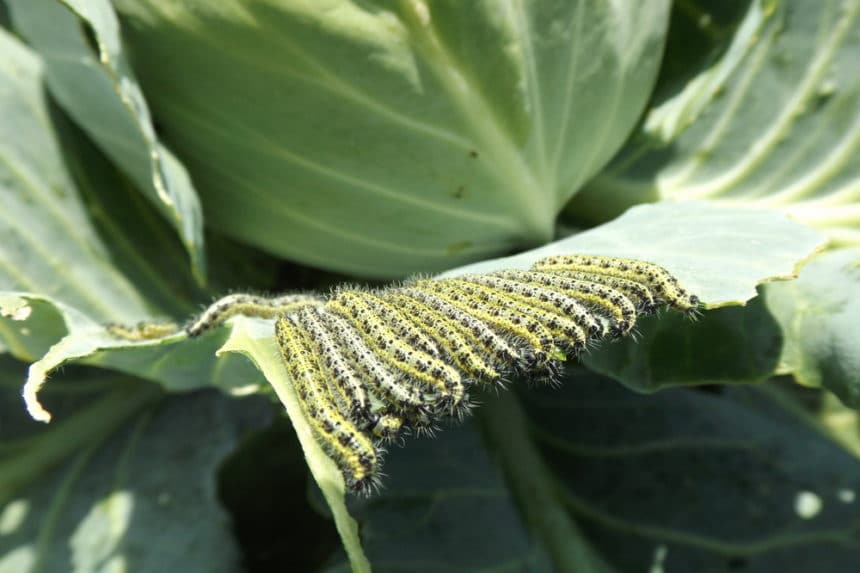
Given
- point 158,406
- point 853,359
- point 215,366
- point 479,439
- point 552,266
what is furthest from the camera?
point 158,406

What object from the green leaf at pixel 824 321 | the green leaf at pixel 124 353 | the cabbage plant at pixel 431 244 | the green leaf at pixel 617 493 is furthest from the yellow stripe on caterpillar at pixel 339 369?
the green leaf at pixel 824 321

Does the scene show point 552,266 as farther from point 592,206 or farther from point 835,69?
point 835,69

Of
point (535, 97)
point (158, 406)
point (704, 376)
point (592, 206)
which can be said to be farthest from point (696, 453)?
point (158, 406)

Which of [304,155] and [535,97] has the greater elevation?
[535,97]

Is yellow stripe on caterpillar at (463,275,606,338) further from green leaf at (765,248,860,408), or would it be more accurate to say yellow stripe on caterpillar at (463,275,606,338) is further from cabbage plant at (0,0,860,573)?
green leaf at (765,248,860,408)

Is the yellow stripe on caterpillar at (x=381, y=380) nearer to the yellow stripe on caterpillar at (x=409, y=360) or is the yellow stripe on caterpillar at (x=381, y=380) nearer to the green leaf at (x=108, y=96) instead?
the yellow stripe on caterpillar at (x=409, y=360)

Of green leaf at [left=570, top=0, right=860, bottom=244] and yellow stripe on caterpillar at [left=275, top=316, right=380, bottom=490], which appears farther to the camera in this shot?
green leaf at [left=570, top=0, right=860, bottom=244]

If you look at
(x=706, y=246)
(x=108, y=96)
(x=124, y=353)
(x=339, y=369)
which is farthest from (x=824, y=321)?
(x=108, y=96)

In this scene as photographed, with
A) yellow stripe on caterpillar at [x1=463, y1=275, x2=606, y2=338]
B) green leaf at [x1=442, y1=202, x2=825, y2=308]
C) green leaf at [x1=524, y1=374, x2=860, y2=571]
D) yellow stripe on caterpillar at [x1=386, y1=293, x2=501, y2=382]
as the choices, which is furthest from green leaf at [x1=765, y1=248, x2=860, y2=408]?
yellow stripe on caterpillar at [x1=386, y1=293, x2=501, y2=382]
